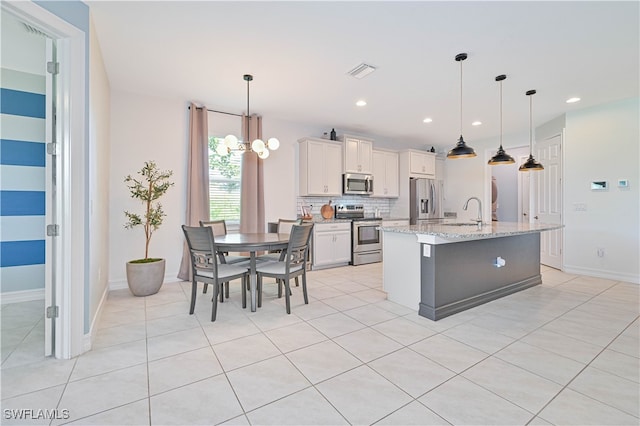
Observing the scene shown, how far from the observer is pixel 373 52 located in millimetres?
2957

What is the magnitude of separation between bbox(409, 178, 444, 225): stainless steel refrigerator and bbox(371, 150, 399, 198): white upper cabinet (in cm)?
39

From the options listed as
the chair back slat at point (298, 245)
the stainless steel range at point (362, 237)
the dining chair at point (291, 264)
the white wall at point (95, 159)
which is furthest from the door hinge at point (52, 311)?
the stainless steel range at point (362, 237)

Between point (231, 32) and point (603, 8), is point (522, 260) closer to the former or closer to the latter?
point (603, 8)

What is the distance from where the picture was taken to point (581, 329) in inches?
104

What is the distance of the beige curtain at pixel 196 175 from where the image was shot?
4262 millimetres

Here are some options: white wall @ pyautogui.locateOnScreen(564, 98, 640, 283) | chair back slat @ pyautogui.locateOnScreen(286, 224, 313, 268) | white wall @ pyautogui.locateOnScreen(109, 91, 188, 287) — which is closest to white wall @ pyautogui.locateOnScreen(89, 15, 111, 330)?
white wall @ pyautogui.locateOnScreen(109, 91, 188, 287)

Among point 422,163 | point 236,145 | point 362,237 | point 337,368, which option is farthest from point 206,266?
point 422,163

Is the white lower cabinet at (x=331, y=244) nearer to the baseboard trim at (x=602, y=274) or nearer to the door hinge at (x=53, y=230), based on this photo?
the door hinge at (x=53, y=230)

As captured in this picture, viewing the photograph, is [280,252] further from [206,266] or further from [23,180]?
[23,180]

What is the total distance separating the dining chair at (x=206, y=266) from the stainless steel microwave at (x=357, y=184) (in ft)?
10.3

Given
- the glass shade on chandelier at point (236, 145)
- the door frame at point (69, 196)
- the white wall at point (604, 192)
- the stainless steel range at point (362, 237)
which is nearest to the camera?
the door frame at point (69, 196)

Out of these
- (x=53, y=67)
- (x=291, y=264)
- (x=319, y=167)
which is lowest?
(x=291, y=264)

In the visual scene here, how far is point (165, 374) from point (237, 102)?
12.0ft

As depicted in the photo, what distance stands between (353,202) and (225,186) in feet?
8.83
